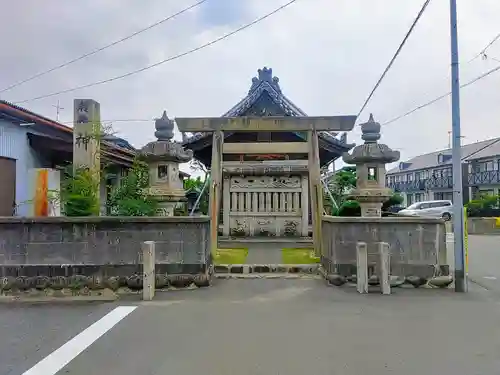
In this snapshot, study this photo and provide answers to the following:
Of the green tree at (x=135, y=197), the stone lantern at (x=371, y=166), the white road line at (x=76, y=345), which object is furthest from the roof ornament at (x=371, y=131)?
the white road line at (x=76, y=345)

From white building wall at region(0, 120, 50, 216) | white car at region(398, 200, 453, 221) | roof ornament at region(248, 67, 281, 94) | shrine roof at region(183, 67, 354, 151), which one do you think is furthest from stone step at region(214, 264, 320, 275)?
white car at region(398, 200, 453, 221)

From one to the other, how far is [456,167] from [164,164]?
20.4 feet

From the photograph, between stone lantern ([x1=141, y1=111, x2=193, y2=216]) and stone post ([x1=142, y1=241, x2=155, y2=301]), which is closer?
stone post ([x1=142, y1=241, x2=155, y2=301])

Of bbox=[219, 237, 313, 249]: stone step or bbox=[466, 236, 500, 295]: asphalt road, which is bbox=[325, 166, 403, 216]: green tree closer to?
bbox=[219, 237, 313, 249]: stone step

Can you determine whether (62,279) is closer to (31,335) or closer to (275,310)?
(31,335)

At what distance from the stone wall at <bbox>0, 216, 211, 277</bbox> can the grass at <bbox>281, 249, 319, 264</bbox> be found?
260 cm

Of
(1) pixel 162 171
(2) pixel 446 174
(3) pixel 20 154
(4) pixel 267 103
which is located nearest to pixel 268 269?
(1) pixel 162 171

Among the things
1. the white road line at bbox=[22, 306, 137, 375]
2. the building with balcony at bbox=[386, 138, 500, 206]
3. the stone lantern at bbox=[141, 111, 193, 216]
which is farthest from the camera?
the building with balcony at bbox=[386, 138, 500, 206]

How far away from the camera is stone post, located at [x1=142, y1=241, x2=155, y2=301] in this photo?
7.64m

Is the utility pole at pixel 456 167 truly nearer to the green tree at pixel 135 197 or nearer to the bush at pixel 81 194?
the green tree at pixel 135 197

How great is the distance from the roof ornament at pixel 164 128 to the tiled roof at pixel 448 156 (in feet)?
104

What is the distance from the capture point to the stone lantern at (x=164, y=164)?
33.8 feet

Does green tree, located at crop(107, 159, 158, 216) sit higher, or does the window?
the window

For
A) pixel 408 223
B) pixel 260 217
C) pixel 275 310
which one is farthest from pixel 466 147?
pixel 275 310
